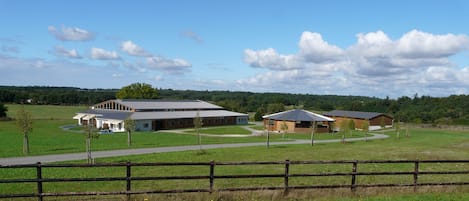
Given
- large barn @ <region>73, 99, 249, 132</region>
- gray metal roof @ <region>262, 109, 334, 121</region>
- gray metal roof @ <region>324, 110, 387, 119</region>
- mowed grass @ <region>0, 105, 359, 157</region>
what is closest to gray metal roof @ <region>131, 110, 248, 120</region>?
large barn @ <region>73, 99, 249, 132</region>

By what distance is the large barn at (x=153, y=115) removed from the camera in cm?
7188

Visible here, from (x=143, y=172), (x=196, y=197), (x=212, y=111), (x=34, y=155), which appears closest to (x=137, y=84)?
(x=212, y=111)

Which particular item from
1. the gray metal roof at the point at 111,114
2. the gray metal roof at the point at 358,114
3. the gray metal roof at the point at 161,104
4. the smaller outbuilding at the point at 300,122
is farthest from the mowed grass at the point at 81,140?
the gray metal roof at the point at 358,114

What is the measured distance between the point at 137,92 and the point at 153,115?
51.0m

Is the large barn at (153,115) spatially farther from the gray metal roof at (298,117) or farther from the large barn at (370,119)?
the large barn at (370,119)

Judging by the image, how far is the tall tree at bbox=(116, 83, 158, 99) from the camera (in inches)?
4823

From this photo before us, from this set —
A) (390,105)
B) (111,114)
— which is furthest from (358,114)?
(111,114)

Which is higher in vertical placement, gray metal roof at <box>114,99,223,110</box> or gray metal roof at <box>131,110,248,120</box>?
gray metal roof at <box>114,99,223,110</box>

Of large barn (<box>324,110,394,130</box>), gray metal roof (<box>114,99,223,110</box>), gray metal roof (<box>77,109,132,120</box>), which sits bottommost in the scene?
large barn (<box>324,110,394,130</box>)

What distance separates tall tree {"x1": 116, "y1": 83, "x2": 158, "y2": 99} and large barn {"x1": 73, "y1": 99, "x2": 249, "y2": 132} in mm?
33862

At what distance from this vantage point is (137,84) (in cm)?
12644

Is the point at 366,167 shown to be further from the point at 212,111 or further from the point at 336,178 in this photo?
the point at 212,111

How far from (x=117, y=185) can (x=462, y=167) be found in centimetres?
1829

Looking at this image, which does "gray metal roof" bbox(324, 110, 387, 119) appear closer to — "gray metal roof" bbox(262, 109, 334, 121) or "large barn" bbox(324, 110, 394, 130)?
"large barn" bbox(324, 110, 394, 130)
